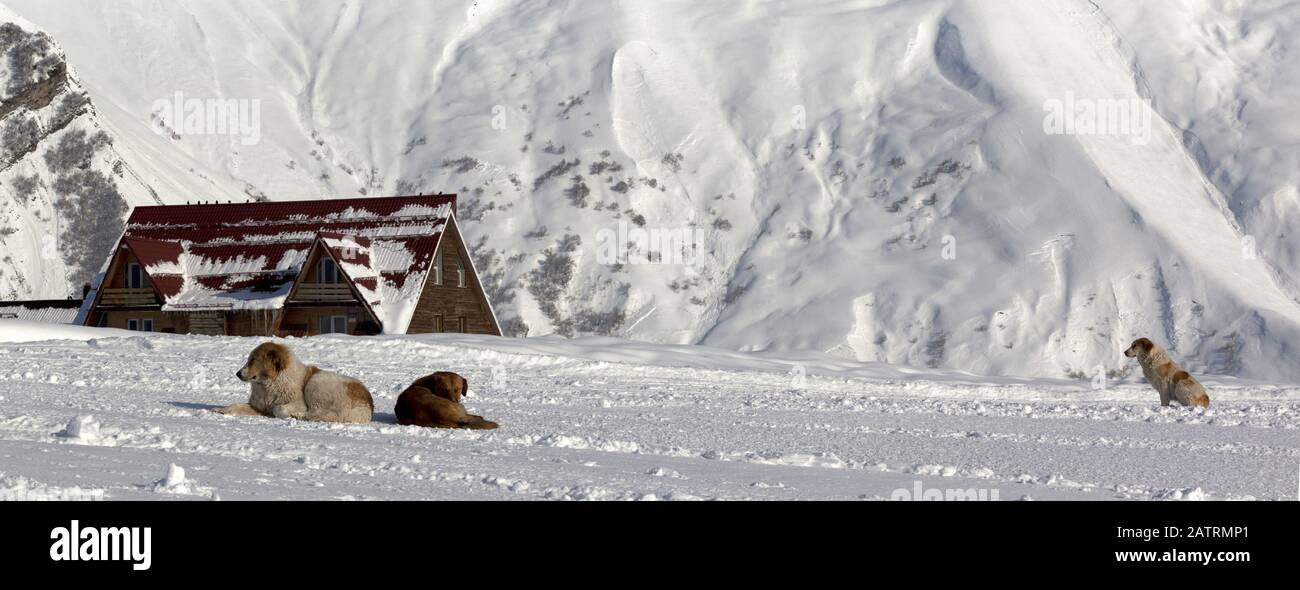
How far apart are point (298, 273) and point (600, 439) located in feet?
108

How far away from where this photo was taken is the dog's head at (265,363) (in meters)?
13.9

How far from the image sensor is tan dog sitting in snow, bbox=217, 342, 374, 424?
14047 mm

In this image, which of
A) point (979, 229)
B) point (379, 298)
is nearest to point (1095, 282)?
point (979, 229)

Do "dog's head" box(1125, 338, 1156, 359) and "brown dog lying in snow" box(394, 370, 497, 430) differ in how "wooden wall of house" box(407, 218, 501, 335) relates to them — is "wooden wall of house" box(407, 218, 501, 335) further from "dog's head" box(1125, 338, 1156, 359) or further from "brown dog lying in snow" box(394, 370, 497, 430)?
"brown dog lying in snow" box(394, 370, 497, 430)

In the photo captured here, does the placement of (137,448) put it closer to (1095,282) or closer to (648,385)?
(648,385)

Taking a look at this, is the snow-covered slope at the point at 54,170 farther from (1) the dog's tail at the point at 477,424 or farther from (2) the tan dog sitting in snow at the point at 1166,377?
(1) the dog's tail at the point at 477,424

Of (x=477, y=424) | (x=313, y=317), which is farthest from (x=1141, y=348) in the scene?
(x=313, y=317)

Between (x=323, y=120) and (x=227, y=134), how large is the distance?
260 inches

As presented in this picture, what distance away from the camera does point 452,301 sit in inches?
1886

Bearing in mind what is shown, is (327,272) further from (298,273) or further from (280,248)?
(280,248)

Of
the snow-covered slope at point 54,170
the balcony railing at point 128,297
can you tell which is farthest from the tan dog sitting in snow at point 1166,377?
the snow-covered slope at point 54,170

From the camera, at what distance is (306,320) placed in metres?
44.2

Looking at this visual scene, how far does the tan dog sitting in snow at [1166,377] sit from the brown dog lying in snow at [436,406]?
12013 millimetres

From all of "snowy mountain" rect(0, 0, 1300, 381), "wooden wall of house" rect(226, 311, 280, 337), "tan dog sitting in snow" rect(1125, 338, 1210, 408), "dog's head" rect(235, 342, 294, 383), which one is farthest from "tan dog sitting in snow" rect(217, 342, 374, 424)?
"snowy mountain" rect(0, 0, 1300, 381)
